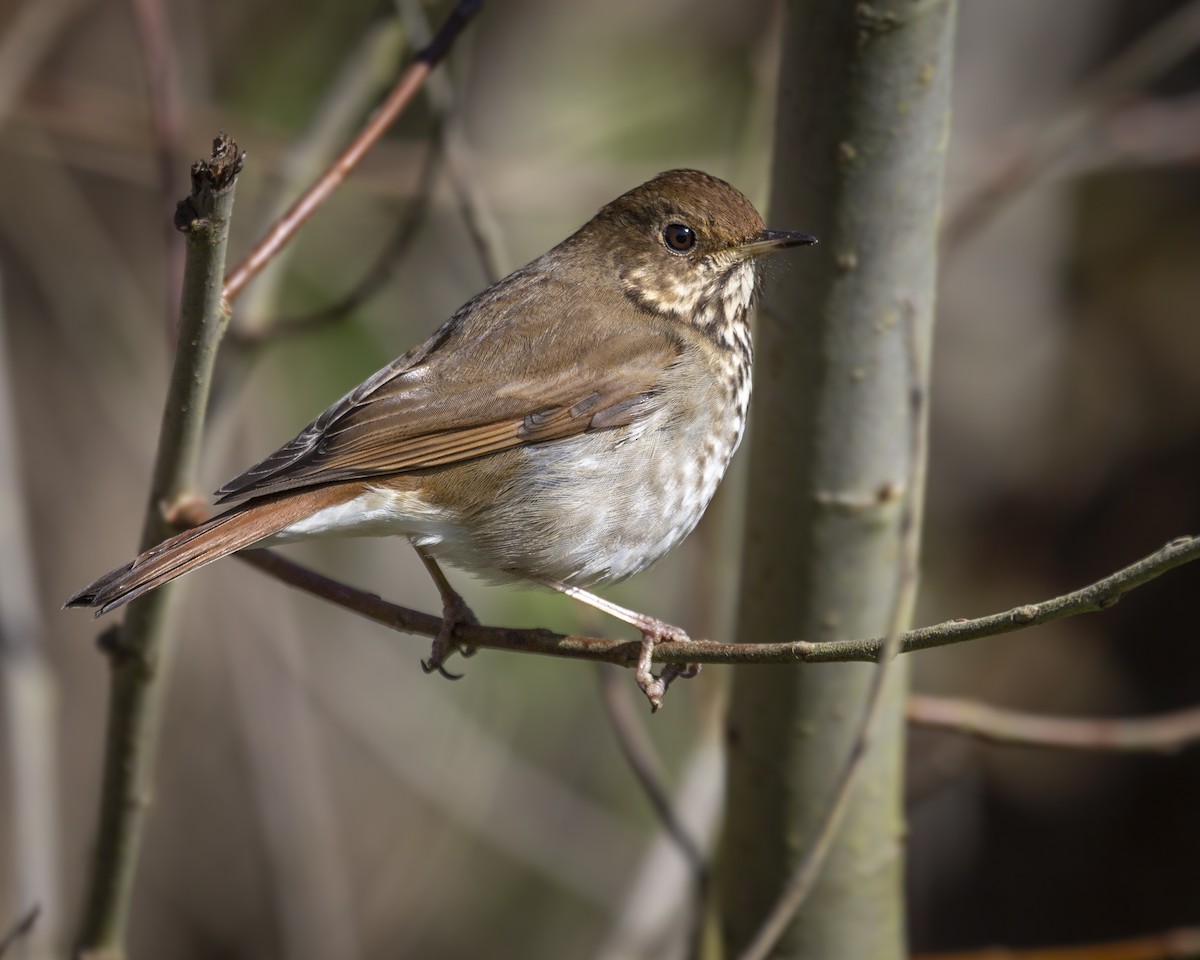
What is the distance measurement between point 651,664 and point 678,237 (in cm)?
147

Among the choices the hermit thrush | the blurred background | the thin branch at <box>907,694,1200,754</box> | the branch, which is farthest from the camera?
the blurred background

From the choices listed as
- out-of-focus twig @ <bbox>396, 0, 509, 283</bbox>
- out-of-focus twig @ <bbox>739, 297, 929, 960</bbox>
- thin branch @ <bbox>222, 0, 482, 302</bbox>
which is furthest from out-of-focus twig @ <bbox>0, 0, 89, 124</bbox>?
out-of-focus twig @ <bbox>739, 297, 929, 960</bbox>

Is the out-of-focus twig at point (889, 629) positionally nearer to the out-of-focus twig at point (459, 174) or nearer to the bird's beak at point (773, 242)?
the bird's beak at point (773, 242)

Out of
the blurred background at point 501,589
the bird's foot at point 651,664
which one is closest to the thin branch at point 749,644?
the bird's foot at point 651,664

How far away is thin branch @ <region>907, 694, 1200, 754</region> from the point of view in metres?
2.81

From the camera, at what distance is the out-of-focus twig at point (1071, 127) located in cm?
396

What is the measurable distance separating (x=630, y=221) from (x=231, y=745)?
155 inches

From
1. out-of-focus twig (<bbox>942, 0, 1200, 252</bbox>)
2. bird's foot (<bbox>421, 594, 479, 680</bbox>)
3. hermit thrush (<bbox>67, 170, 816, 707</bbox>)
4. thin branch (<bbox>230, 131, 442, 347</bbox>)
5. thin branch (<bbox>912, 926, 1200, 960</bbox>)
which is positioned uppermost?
out-of-focus twig (<bbox>942, 0, 1200, 252</bbox>)

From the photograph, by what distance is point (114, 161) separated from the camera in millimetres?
5605

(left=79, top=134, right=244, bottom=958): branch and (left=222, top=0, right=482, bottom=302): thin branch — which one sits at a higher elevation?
(left=222, top=0, right=482, bottom=302): thin branch

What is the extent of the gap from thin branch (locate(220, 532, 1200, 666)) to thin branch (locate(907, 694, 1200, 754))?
0.76 metres

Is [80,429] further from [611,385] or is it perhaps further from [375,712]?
[611,385]

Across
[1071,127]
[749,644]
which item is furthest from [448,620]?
[1071,127]

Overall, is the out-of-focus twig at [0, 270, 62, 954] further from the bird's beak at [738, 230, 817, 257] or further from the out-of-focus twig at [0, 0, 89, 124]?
the bird's beak at [738, 230, 817, 257]
